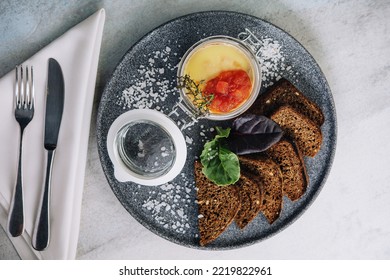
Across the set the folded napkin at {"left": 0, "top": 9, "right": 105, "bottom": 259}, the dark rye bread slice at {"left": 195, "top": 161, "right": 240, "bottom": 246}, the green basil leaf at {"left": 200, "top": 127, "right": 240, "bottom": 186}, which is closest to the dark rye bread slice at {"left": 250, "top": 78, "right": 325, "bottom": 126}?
the green basil leaf at {"left": 200, "top": 127, "right": 240, "bottom": 186}

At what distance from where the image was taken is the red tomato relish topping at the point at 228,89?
1426 mm

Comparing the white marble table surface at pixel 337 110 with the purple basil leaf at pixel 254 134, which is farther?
the white marble table surface at pixel 337 110

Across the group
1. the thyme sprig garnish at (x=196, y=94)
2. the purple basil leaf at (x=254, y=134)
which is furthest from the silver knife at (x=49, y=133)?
the purple basil leaf at (x=254, y=134)

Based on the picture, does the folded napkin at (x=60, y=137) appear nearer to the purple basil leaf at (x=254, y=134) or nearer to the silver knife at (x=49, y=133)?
the silver knife at (x=49, y=133)

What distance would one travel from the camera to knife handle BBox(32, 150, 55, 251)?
148cm

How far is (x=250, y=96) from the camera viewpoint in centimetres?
147

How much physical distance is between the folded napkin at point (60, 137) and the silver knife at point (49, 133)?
1cm

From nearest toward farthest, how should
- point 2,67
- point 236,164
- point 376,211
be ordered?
point 236,164 → point 2,67 → point 376,211

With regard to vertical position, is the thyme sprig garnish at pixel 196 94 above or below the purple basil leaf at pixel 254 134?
above

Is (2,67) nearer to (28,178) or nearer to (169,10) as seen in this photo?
(28,178)

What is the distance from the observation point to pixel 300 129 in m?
1.50
